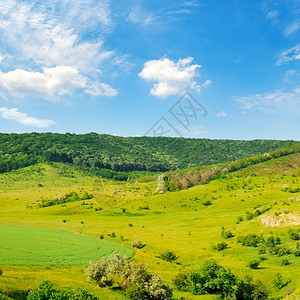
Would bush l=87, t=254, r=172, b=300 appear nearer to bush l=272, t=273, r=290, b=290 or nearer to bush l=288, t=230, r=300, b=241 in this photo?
bush l=272, t=273, r=290, b=290

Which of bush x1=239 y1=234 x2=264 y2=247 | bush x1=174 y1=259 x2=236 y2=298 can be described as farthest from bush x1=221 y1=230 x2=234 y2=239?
bush x1=174 y1=259 x2=236 y2=298

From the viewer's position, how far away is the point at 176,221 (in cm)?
10675

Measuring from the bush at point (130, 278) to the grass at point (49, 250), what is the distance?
9711 mm

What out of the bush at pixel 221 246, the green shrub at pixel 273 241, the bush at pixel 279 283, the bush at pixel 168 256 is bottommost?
the bush at pixel 168 256

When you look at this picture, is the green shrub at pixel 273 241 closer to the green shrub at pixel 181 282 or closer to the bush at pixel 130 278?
the green shrub at pixel 181 282

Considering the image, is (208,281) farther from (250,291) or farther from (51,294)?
(51,294)

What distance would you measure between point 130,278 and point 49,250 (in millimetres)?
24029

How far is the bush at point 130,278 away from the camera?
34.5m

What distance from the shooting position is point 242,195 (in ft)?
438

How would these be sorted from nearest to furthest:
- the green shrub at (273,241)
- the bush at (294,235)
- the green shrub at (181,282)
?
the green shrub at (181,282) → the green shrub at (273,241) → the bush at (294,235)

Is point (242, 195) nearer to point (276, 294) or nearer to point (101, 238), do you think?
point (101, 238)

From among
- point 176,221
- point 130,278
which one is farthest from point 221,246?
point 176,221

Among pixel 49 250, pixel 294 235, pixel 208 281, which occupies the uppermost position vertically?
pixel 294 235

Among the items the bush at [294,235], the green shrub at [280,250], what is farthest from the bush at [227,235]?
the green shrub at [280,250]
